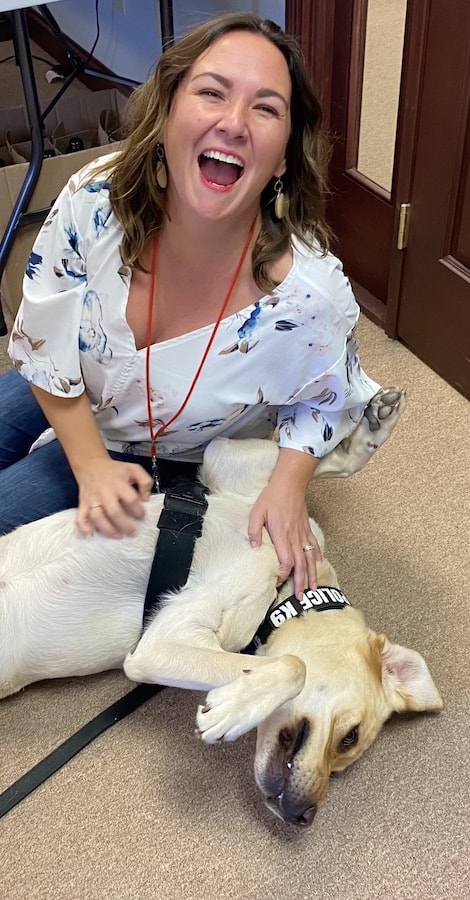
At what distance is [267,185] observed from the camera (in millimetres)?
1265

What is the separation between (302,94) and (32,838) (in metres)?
1.19

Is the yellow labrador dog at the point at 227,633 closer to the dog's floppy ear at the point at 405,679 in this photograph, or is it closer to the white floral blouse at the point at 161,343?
the dog's floppy ear at the point at 405,679

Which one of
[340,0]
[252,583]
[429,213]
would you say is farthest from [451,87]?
[252,583]

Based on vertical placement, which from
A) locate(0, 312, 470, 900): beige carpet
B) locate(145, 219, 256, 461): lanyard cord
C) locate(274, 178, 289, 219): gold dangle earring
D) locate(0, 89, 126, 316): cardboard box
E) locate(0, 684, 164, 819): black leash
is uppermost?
locate(274, 178, 289, 219): gold dangle earring

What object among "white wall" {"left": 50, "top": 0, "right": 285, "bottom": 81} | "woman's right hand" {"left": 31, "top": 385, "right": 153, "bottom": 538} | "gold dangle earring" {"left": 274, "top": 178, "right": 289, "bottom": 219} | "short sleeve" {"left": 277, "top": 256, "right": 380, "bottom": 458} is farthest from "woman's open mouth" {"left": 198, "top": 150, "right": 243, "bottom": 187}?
"white wall" {"left": 50, "top": 0, "right": 285, "bottom": 81}

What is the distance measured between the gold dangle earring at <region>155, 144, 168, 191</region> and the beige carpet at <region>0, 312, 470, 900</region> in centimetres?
83

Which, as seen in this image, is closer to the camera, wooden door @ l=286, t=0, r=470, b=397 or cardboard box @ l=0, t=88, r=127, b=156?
wooden door @ l=286, t=0, r=470, b=397

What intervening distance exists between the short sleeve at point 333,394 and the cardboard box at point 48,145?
110 cm

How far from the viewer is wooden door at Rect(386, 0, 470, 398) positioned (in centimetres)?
173

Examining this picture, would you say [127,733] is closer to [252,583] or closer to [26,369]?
[252,583]

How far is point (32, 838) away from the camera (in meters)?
1.25

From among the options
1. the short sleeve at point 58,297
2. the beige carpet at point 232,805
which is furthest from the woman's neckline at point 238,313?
the beige carpet at point 232,805

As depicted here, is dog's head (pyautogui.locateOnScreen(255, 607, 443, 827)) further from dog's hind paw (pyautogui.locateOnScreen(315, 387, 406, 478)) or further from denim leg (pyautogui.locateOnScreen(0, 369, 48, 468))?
denim leg (pyautogui.locateOnScreen(0, 369, 48, 468))

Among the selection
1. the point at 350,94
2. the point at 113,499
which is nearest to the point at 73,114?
the point at 350,94
